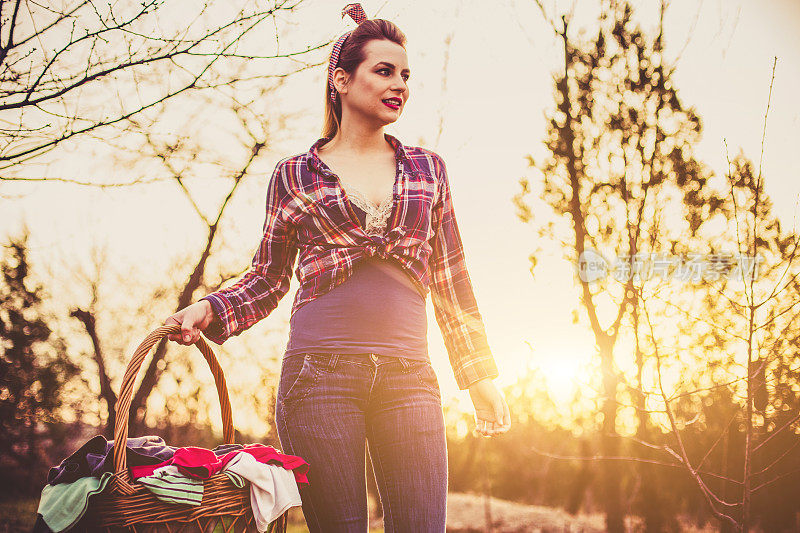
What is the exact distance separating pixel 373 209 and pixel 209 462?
0.72m

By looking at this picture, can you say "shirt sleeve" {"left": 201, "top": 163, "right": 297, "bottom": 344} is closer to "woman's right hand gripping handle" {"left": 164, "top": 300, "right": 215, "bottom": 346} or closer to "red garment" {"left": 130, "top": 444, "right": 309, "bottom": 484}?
"woman's right hand gripping handle" {"left": 164, "top": 300, "right": 215, "bottom": 346}

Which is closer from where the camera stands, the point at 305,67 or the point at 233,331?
the point at 233,331

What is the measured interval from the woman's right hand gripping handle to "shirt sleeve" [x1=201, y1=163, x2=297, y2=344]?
0.16ft

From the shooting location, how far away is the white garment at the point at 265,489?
52.6 inches

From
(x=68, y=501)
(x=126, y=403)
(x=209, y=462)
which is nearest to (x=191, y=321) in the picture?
(x=126, y=403)

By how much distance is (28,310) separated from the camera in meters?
6.27

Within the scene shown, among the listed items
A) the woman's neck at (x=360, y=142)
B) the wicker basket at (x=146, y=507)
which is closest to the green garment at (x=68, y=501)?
the wicker basket at (x=146, y=507)

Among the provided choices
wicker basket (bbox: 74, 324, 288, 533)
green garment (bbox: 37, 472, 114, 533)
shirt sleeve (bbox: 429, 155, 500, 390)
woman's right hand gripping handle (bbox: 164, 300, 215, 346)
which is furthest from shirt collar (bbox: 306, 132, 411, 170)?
green garment (bbox: 37, 472, 114, 533)

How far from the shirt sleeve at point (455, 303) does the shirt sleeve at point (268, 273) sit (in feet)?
1.34

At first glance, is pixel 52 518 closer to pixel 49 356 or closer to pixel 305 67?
pixel 305 67

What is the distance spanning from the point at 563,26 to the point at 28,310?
5.76 meters

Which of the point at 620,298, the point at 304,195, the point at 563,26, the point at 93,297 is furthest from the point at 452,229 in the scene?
the point at 93,297

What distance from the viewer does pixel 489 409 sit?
65.1 inches

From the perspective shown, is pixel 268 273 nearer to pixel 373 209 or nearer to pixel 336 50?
pixel 373 209
